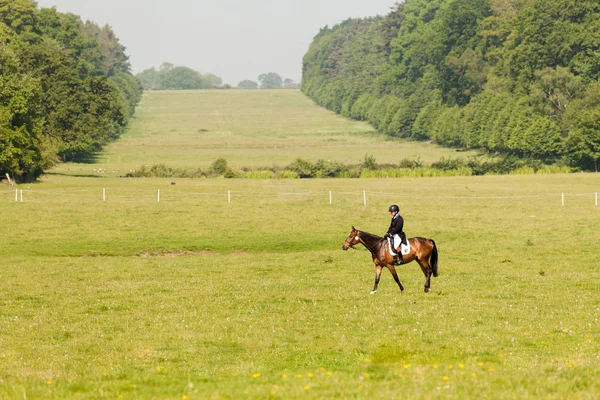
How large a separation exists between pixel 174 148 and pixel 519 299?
135 meters

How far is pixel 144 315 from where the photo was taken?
81.6 ft

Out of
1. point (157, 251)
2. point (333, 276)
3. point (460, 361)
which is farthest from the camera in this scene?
point (157, 251)

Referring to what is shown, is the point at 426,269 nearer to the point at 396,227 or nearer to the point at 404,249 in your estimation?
the point at 404,249

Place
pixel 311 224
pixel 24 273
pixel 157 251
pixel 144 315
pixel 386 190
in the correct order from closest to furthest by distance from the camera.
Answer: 1. pixel 144 315
2. pixel 24 273
3. pixel 157 251
4. pixel 311 224
5. pixel 386 190

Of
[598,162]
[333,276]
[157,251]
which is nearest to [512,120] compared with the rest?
[598,162]

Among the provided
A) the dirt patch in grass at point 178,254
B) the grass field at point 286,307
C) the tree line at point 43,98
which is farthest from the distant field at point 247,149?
the dirt patch in grass at point 178,254

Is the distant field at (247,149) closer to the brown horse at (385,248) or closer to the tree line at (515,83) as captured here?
the tree line at (515,83)

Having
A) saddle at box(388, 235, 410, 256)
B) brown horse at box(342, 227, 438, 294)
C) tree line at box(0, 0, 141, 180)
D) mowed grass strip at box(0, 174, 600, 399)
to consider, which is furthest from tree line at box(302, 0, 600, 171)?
saddle at box(388, 235, 410, 256)

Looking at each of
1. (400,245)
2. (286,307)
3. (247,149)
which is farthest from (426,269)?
(247,149)

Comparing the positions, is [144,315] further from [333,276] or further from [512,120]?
[512,120]

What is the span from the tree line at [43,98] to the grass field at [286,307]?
23697 mm

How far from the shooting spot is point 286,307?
25688 mm

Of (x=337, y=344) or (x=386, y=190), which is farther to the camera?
(x=386, y=190)

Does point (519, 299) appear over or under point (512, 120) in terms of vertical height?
under
